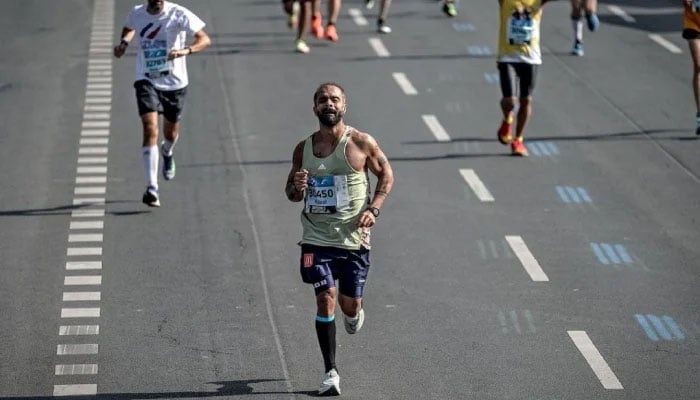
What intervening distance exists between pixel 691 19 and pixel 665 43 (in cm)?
641

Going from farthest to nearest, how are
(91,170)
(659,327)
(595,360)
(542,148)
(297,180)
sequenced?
(542,148) → (91,170) → (659,327) → (595,360) → (297,180)

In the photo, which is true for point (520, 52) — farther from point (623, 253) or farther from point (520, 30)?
point (623, 253)

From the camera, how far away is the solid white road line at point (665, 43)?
944 inches

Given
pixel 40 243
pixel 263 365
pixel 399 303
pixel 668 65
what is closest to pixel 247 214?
pixel 40 243

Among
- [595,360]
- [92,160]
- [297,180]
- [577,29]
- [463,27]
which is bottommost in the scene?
[463,27]

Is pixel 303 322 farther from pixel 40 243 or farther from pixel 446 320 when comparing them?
pixel 40 243

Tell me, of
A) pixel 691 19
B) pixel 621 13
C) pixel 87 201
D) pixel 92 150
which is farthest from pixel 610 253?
pixel 621 13

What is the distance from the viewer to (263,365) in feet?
36.8

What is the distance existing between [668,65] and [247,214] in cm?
954

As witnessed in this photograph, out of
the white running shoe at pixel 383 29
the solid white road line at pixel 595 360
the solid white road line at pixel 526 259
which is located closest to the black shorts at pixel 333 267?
the solid white road line at pixel 595 360

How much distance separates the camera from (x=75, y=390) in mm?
10695

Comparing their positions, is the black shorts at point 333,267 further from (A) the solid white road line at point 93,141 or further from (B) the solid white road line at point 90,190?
(A) the solid white road line at point 93,141

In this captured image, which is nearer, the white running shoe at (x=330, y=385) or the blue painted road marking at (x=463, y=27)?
the white running shoe at (x=330, y=385)

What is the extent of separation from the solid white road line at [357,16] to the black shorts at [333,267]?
50.3ft
